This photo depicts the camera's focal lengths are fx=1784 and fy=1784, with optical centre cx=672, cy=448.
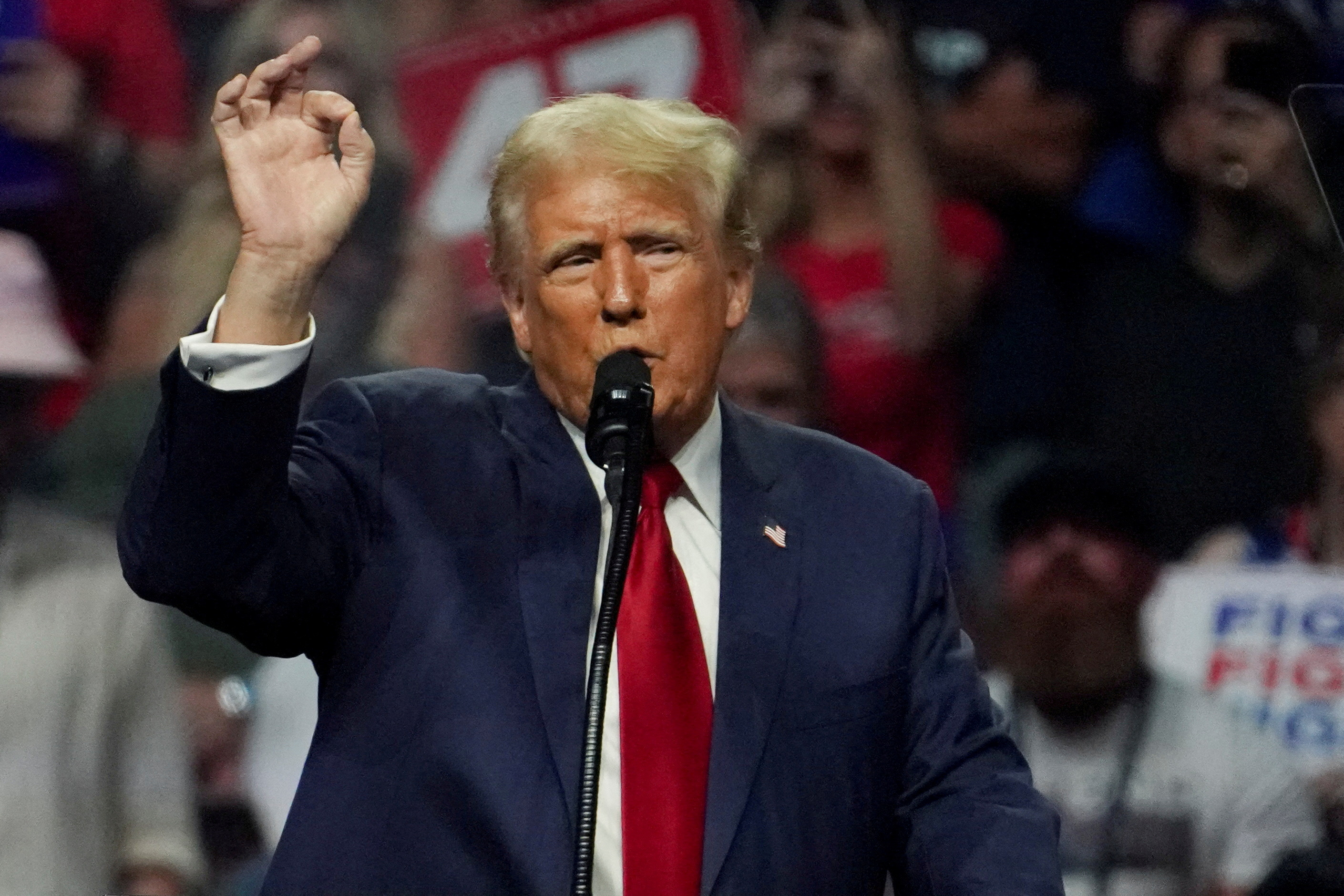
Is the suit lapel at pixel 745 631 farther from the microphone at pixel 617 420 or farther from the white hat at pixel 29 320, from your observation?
the white hat at pixel 29 320

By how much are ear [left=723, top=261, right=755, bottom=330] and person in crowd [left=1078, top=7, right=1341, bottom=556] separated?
177 cm

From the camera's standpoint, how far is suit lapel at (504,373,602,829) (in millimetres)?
1515

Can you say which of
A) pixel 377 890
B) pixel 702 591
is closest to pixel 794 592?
pixel 702 591

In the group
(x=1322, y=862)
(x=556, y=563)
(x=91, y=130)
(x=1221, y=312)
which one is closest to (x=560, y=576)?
(x=556, y=563)

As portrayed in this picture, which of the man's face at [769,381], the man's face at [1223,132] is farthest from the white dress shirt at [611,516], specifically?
the man's face at [1223,132]

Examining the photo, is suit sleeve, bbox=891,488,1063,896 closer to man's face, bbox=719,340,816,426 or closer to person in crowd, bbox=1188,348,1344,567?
man's face, bbox=719,340,816,426

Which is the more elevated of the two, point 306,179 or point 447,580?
point 306,179

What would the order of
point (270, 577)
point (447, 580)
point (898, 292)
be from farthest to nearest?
point (898, 292)
point (447, 580)
point (270, 577)

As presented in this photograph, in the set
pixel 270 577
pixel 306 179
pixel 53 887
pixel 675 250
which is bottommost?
pixel 53 887

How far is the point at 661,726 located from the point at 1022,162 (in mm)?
2188

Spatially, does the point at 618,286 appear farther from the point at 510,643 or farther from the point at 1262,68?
the point at 1262,68

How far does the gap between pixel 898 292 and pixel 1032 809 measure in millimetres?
1898

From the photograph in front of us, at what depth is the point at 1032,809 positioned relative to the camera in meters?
1.62

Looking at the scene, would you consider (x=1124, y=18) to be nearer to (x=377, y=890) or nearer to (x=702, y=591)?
(x=702, y=591)
